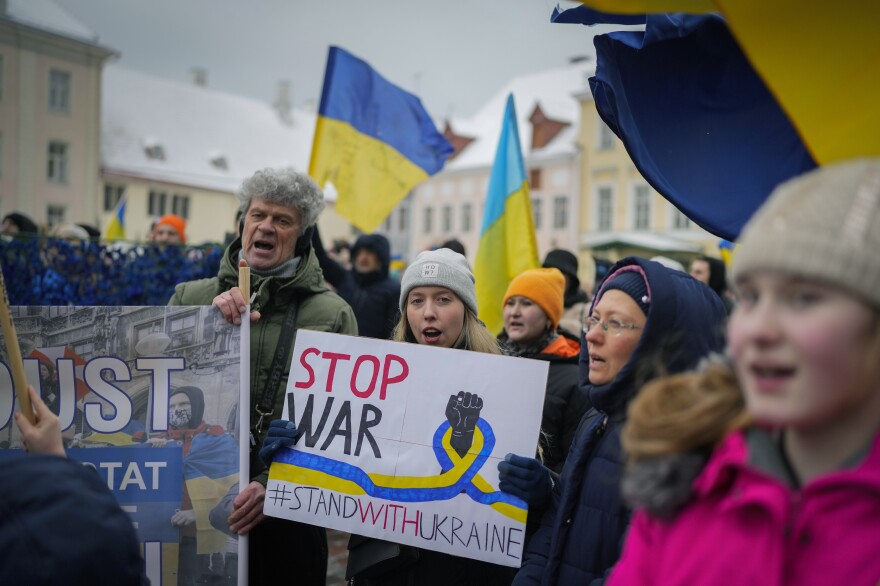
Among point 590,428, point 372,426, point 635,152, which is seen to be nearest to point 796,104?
point 635,152

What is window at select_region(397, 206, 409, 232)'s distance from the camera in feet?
156

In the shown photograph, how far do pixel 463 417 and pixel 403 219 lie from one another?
150ft

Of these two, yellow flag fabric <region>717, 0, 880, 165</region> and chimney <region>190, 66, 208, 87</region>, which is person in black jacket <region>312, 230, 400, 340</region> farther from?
chimney <region>190, 66, 208, 87</region>

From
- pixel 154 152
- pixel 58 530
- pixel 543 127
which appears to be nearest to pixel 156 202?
pixel 154 152

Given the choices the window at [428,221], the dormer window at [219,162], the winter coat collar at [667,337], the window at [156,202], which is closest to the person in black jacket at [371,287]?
the winter coat collar at [667,337]

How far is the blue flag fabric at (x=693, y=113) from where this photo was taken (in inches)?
86.2

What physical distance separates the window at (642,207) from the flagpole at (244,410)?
3382 centimetres

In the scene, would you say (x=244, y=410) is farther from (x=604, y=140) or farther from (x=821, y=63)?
(x=604, y=140)

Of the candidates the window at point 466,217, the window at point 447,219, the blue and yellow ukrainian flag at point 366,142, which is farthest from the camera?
the window at point 447,219

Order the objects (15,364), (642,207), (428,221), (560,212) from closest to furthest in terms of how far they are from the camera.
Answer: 1. (15,364)
2. (642,207)
3. (560,212)
4. (428,221)

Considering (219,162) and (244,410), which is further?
(219,162)

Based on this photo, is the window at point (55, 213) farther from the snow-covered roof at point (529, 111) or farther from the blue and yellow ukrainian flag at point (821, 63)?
the blue and yellow ukrainian flag at point (821, 63)

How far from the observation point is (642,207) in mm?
35375

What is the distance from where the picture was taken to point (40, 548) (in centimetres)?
138
